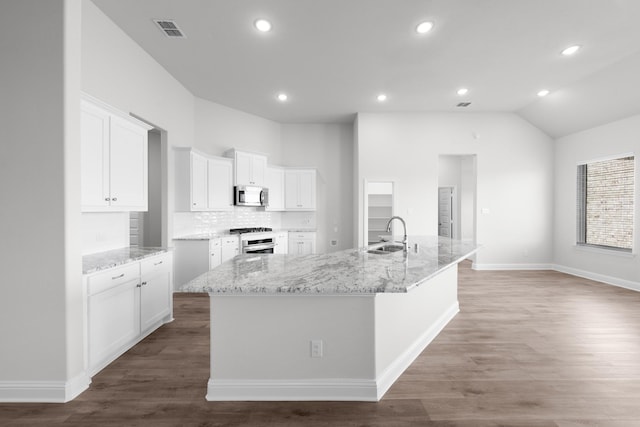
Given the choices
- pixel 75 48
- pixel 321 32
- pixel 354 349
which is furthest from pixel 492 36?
pixel 75 48

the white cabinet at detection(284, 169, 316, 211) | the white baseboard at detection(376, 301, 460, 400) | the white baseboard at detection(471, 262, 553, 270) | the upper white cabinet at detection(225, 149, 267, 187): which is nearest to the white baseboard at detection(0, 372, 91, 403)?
the white baseboard at detection(376, 301, 460, 400)

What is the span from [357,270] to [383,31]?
2966mm

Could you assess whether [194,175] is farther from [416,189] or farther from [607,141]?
[607,141]

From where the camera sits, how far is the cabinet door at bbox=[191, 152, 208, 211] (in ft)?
16.9

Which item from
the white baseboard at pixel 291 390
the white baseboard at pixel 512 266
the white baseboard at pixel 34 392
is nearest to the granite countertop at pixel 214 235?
the white baseboard at pixel 34 392

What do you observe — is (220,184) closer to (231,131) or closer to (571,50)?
(231,131)

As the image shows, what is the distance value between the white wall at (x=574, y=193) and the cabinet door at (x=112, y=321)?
7.19 meters

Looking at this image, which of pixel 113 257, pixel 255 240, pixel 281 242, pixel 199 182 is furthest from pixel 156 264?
pixel 281 242

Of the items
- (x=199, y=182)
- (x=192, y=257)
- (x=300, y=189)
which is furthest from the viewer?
(x=300, y=189)

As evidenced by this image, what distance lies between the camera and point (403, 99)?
6.13m

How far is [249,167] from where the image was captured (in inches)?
253

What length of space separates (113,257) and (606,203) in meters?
7.91

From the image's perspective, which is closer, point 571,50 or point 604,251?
point 571,50

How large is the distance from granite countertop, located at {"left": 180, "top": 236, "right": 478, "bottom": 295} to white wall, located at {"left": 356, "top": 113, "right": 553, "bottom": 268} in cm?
386
